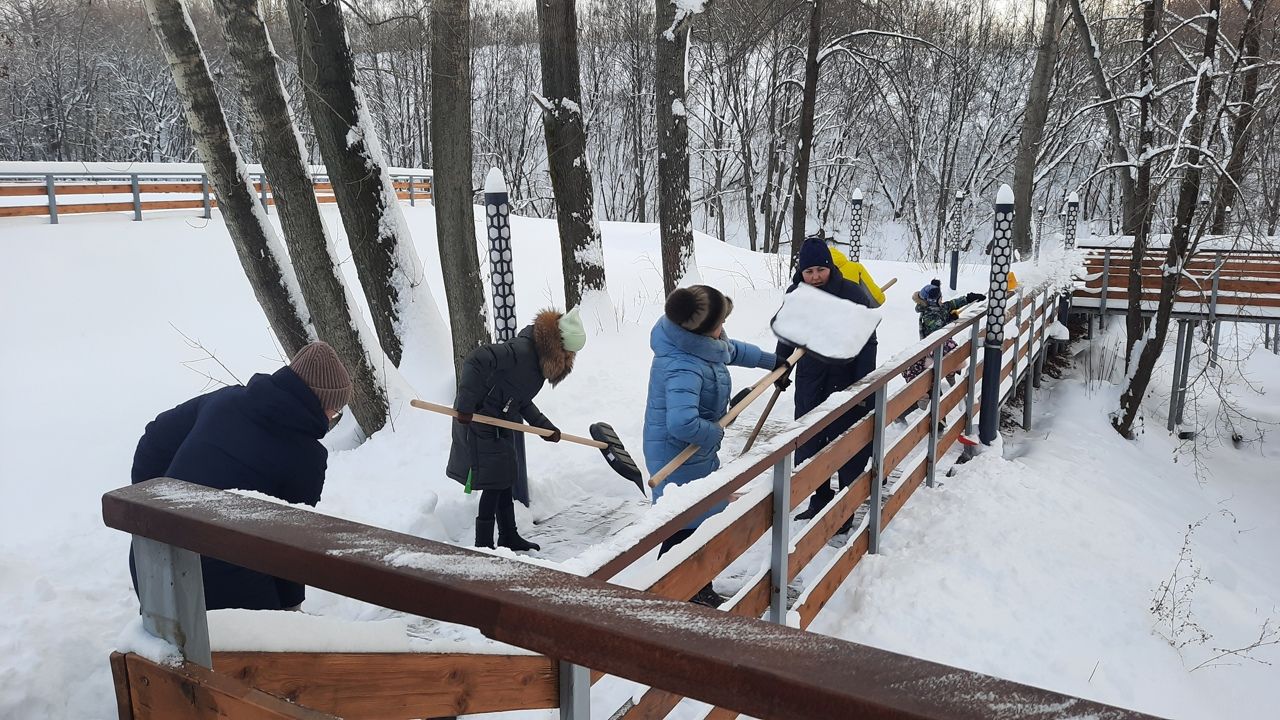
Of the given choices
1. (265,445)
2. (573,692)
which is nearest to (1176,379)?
(265,445)

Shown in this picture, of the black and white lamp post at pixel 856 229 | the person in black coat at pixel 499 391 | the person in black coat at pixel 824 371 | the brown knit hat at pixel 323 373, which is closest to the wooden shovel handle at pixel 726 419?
the person in black coat at pixel 824 371

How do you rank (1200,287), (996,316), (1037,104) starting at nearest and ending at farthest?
(996,316)
(1200,287)
(1037,104)

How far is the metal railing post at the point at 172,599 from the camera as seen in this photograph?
4.02ft

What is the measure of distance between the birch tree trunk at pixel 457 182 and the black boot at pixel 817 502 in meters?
3.58

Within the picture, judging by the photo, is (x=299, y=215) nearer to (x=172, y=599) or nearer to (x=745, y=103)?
(x=172, y=599)

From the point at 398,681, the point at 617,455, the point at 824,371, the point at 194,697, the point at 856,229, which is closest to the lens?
the point at 194,697

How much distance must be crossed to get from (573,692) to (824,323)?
3.77 m

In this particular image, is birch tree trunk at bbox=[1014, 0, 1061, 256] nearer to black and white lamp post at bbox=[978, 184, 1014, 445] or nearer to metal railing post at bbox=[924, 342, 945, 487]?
black and white lamp post at bbox=[978, 184, 1014, 445]

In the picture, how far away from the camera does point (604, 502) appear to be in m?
6.34

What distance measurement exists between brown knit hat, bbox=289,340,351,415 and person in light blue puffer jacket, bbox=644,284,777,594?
150 cm

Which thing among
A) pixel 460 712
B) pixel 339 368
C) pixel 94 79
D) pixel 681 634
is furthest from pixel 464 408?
pixel 94 79

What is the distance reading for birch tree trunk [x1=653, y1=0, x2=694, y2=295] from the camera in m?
10.7

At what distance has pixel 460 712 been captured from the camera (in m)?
1.54

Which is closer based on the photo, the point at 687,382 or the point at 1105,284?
the point at 687,382
